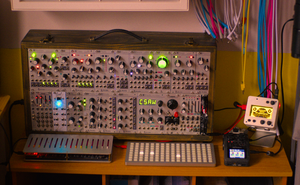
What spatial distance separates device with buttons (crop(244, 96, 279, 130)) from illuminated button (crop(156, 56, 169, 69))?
0.56 meters

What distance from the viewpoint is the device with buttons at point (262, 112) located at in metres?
1.94

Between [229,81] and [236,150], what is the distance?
58cm

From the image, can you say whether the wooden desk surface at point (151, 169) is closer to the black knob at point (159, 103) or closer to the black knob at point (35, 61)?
the black knob at point (159, 103)

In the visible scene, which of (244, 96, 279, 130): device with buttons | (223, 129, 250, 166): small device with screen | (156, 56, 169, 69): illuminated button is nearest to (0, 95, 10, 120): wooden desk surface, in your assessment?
(156, 56, 169, 69): illuminated button

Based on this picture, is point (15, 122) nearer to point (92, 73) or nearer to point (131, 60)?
point (92, 73)

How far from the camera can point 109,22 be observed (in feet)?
7.21

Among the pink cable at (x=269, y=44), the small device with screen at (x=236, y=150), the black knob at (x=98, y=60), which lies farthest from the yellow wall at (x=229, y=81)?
the black knob at (x=98, y=60)

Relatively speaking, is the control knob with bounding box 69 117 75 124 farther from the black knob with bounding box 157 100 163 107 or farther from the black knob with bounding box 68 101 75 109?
the black knob with bounding box 157 100 163 107

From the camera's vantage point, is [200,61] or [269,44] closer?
[200,61]

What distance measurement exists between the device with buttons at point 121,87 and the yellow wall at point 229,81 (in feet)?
1.18

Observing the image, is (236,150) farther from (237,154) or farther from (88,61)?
(88,61)

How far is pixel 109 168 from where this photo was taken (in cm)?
180

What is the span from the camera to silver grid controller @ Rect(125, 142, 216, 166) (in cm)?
182

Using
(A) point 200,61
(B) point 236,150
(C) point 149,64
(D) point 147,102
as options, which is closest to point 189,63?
(A) point 200,61
